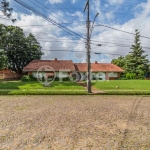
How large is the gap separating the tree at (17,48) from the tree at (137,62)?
22577 mm

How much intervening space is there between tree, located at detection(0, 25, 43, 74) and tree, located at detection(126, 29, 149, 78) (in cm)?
2258

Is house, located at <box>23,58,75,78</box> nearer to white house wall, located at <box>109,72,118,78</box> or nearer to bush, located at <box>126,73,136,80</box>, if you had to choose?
white house wall, located at <box>109,72,118,78</box>

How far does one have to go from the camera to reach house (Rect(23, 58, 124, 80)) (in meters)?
25.8

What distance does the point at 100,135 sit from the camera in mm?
4352

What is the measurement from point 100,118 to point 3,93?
974cm

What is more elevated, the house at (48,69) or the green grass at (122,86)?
the house at (48,69)

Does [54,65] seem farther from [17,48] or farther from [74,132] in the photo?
[74,132]

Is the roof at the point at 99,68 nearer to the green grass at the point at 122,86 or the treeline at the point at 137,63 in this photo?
the treeline at the point at 137,63

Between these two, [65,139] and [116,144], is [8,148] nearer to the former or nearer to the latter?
[65,139]

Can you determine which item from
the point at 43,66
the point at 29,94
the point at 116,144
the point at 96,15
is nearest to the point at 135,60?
the point at 43,66

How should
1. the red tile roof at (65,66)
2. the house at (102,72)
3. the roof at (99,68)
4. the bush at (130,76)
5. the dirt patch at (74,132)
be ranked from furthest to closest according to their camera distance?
the bush at (130,76)
the roof at (99,68)
the house at (102,72)
the red tile roof at (65,66)
the dirt patch at (74,132)

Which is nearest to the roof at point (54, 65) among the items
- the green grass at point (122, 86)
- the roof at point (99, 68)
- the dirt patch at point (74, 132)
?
the roof at point (99, 68)

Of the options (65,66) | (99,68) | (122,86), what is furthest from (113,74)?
(122,86)

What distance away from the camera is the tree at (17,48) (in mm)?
31328
